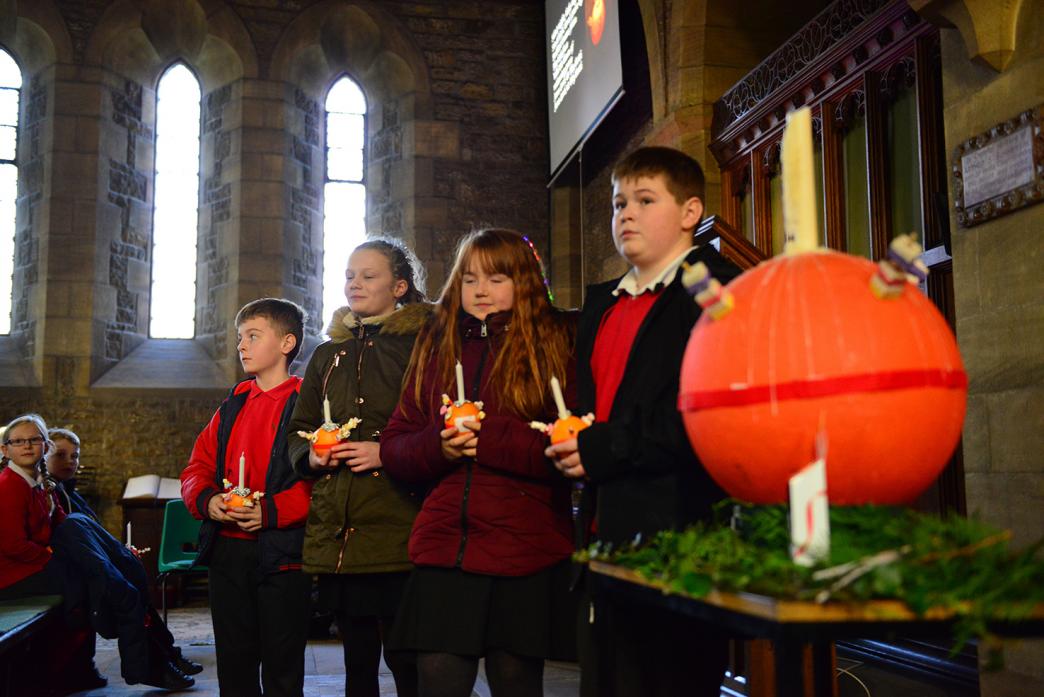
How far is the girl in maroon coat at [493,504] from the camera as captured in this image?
2.11 metres

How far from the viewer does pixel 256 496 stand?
2994mm

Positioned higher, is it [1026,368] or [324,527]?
[1026,368]

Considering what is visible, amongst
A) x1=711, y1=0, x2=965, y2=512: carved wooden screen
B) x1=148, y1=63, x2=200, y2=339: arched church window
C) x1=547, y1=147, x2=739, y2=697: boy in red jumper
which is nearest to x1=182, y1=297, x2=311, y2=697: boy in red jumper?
x1=547, y1=147, x2=739, y2=697: boy in red jumper

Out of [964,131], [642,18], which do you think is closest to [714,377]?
[964,131]

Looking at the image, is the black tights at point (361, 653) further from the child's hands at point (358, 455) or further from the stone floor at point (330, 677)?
the stone floor at point (330, 677)

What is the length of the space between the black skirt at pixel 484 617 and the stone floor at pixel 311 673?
2.20 metres

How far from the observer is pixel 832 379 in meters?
1.26

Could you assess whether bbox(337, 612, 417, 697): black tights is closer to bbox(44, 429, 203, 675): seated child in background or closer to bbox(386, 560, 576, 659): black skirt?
bbox(386, 560, 576, 659): black skirt

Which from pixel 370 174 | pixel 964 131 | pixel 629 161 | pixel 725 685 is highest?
pixel 370 174

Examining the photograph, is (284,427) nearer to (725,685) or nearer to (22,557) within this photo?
(725,685)

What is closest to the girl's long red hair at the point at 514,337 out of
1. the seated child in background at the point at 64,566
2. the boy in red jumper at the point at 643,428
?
the boy in red jumper at the point at 643,428

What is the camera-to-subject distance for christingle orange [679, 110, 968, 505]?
4.15 feet

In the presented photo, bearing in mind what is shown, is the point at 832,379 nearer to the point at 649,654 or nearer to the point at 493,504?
the point at 649,654

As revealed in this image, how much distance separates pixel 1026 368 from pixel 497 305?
1575 mm
